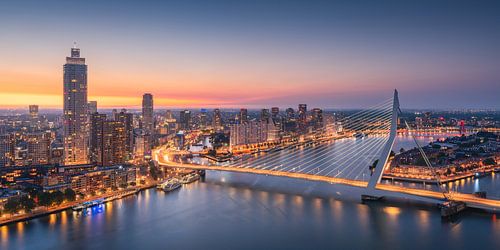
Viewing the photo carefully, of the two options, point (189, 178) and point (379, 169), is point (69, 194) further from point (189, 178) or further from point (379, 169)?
point (379, 169)

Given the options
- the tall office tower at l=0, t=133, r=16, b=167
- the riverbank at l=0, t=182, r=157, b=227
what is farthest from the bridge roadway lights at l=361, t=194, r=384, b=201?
the tall office tower at l=0, t=133, r=16, b=167

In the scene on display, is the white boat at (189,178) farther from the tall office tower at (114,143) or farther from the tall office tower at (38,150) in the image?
→ the tall office tower at (38,150)

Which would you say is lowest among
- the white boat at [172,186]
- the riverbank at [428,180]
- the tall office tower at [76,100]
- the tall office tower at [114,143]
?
the white boat at [172,186]

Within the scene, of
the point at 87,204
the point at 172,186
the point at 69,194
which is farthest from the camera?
the point at 172,186

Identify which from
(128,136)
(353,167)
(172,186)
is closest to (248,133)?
(128,136)

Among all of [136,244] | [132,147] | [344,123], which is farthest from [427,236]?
[344,123]

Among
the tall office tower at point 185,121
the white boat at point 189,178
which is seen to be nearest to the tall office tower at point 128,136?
the white boat at point 189,178

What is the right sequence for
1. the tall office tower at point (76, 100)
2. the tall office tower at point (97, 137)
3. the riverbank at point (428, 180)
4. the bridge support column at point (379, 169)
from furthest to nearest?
the tall office tower at point (76, 100), the tall office tower at point (97, 137), the riverbank at point (428, 180), the bridge support column at point (379, 169)
